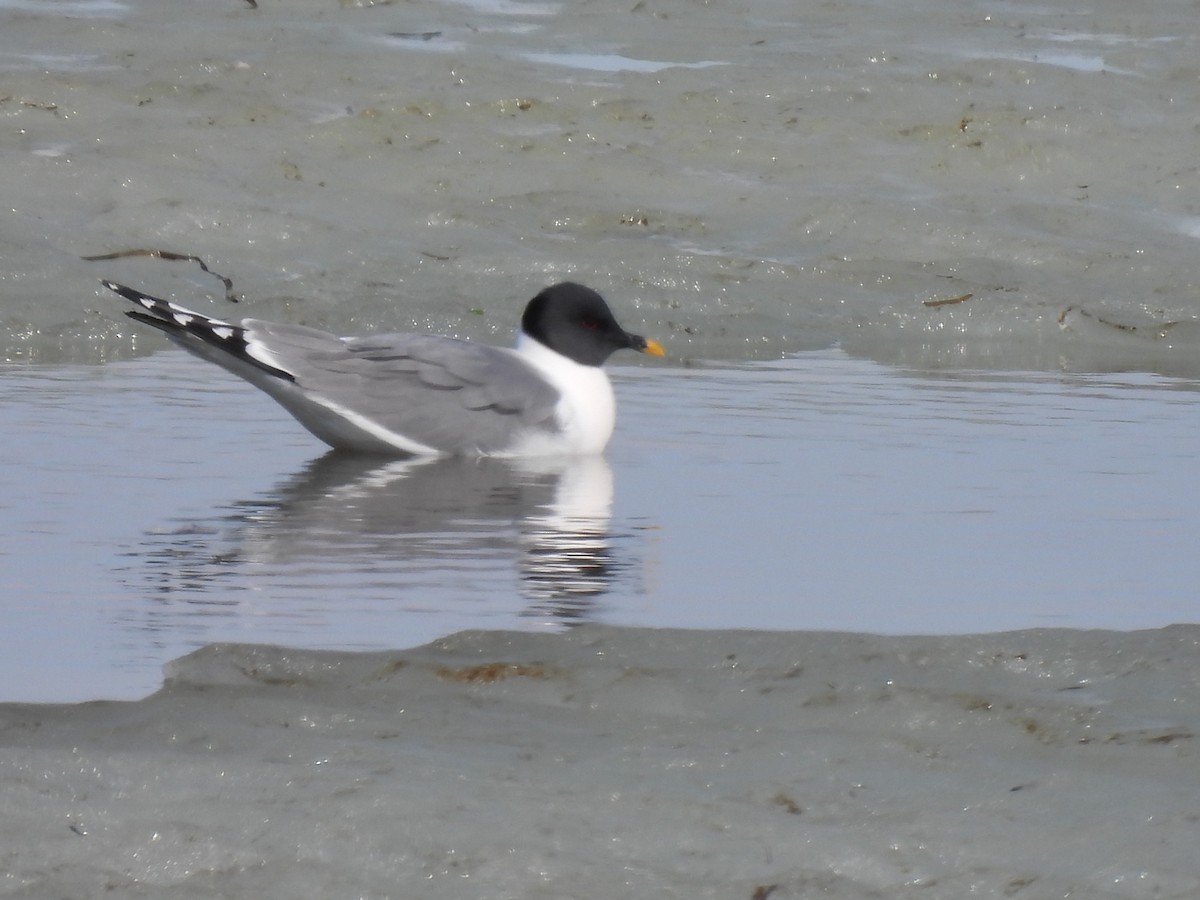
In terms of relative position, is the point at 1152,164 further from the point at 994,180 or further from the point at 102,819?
the point at 102,819

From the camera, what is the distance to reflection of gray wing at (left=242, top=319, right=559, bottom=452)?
291 inches

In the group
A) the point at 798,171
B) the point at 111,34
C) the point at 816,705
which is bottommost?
the point at 816,705

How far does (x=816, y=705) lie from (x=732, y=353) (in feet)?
20.1

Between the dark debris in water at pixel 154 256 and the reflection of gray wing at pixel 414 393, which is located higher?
the dark debris in water at pixel 154 256

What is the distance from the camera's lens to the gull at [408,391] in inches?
291

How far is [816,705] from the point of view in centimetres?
396

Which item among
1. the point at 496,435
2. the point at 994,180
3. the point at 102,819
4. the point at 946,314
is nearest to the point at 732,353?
the point at 946,314

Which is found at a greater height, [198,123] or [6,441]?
[198,123]

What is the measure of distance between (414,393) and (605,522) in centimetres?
160

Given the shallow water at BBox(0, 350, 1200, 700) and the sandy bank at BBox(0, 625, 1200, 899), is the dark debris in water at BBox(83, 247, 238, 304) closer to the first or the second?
the shallow water at BBox(0, 350, 1200, 700)

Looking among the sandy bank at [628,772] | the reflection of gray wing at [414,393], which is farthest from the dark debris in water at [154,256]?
the sandy bank at [628,772]

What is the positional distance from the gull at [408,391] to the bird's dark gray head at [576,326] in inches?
12.1

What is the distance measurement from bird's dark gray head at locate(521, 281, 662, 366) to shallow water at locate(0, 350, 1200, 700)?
1.08ft

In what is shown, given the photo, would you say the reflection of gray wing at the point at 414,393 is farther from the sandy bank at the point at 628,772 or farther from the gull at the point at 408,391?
the sandy bank at the point at 628,772
